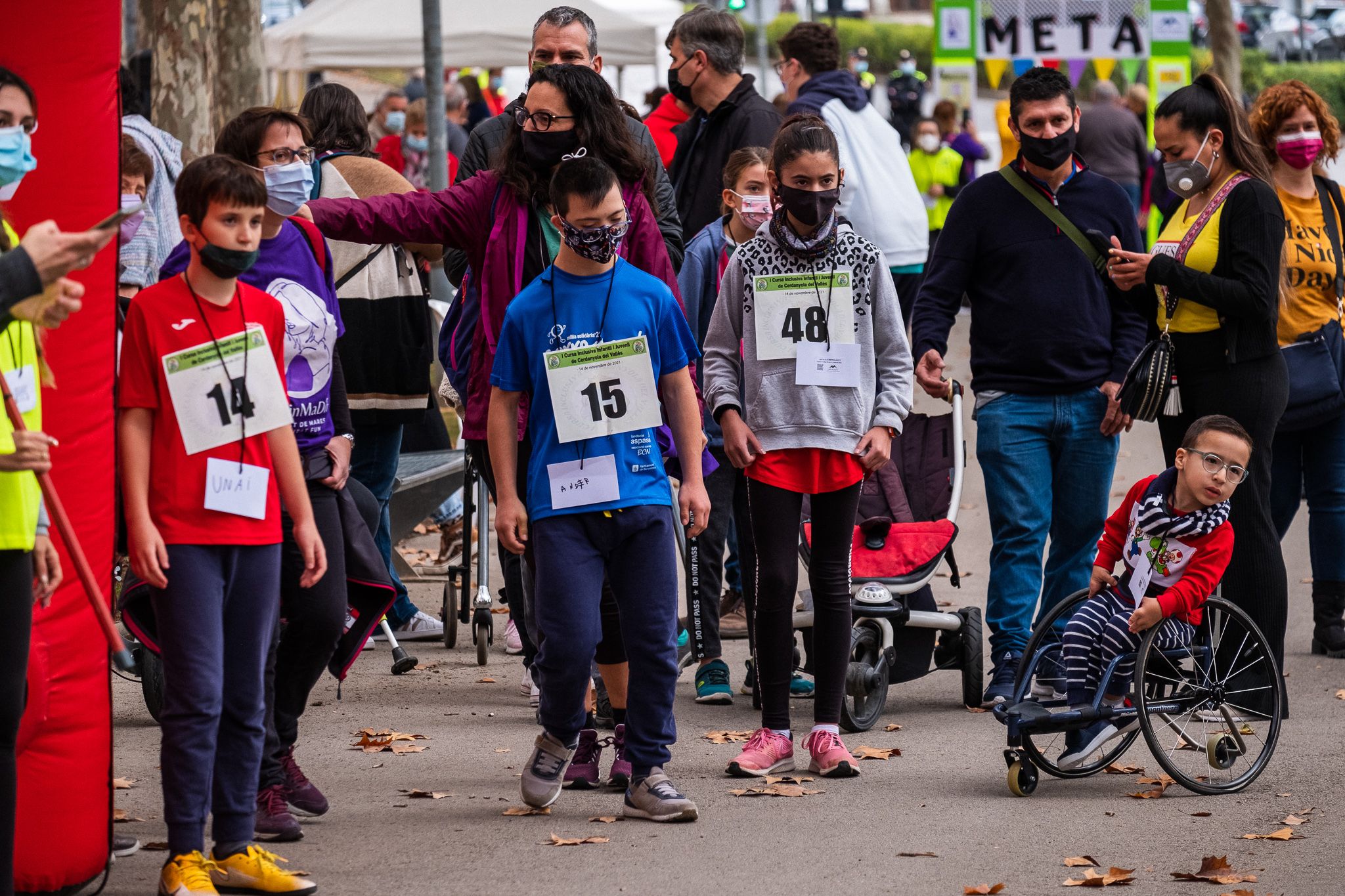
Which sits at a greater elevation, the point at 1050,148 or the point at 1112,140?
the point at 1112,140

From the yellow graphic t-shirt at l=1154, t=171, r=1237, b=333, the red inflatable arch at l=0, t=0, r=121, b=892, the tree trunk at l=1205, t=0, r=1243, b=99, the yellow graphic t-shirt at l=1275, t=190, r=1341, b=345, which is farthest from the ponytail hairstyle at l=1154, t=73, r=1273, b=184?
the tree trunk at l=1205, t=0, r=1243, b=99

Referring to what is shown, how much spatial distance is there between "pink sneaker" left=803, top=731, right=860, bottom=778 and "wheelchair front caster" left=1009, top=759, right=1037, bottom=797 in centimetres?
51

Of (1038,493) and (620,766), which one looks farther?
(1038,493)

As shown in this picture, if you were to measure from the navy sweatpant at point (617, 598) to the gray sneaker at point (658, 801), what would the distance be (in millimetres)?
118

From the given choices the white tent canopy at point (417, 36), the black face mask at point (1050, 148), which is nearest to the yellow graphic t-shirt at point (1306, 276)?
the black face mask at point (1050, 148)

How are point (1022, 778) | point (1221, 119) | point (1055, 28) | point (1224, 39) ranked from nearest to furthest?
point (1022, 778), point (1221, 119), point (1055, 28), point (1224, 39)

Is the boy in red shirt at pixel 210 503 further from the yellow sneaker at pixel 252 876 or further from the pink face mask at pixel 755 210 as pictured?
the pink face mask at pixel 755 210

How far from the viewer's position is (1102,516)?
6961 millimetres

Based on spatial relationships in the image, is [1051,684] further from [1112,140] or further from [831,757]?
[1112,140]

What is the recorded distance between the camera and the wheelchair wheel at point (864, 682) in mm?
6562

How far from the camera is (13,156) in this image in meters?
3.86

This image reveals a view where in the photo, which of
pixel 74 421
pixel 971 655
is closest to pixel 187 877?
pixel 74 421

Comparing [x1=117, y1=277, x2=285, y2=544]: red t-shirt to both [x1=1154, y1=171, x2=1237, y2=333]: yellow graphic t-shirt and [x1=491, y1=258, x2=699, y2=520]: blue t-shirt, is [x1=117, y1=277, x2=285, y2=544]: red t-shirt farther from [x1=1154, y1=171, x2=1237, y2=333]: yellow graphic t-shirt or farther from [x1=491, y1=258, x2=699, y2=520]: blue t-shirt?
[x1=1154, y1=171, x2=1237, y2=333]: yellow graphic t-shirt

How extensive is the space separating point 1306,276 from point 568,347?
12.6ft
